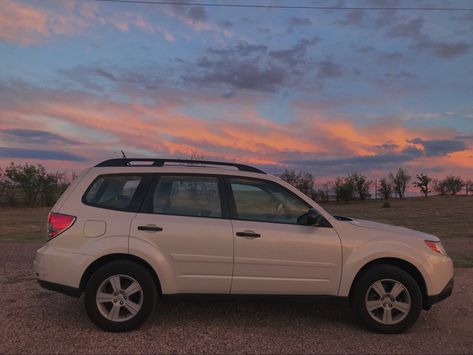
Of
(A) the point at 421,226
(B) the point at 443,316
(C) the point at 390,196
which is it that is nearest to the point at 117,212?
(B) the point at 443,316

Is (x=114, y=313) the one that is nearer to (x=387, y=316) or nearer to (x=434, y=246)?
(x=387, y=316)

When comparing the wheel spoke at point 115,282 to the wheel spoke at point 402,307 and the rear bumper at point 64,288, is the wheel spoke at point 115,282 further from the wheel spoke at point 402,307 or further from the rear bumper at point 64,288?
the wheel spoke at point 402,307

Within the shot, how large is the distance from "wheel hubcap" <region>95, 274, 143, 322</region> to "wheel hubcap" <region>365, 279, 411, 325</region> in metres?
2.49

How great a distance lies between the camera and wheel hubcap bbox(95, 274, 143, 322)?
17.0ft

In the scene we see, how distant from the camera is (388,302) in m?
5.33

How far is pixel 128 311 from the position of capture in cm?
520

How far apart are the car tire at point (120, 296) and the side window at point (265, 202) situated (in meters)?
1.26

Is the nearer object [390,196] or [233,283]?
[233,283]

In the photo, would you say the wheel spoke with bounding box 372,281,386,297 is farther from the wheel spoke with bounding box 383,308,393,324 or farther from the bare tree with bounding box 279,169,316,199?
the bare tree with bounding box 279,169,316,199

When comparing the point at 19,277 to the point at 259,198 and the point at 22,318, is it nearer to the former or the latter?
the point at 22,318

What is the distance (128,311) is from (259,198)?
187cm

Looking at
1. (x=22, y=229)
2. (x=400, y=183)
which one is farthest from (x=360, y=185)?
(x=22, y=229)

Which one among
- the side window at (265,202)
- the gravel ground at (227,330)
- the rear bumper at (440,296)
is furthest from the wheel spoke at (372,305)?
the side window at (265,202)

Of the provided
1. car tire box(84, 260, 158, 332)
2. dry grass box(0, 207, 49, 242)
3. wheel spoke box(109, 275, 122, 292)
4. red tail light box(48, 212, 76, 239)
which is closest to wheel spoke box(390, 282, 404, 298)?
car tire box(84, 260, 158, 332)
